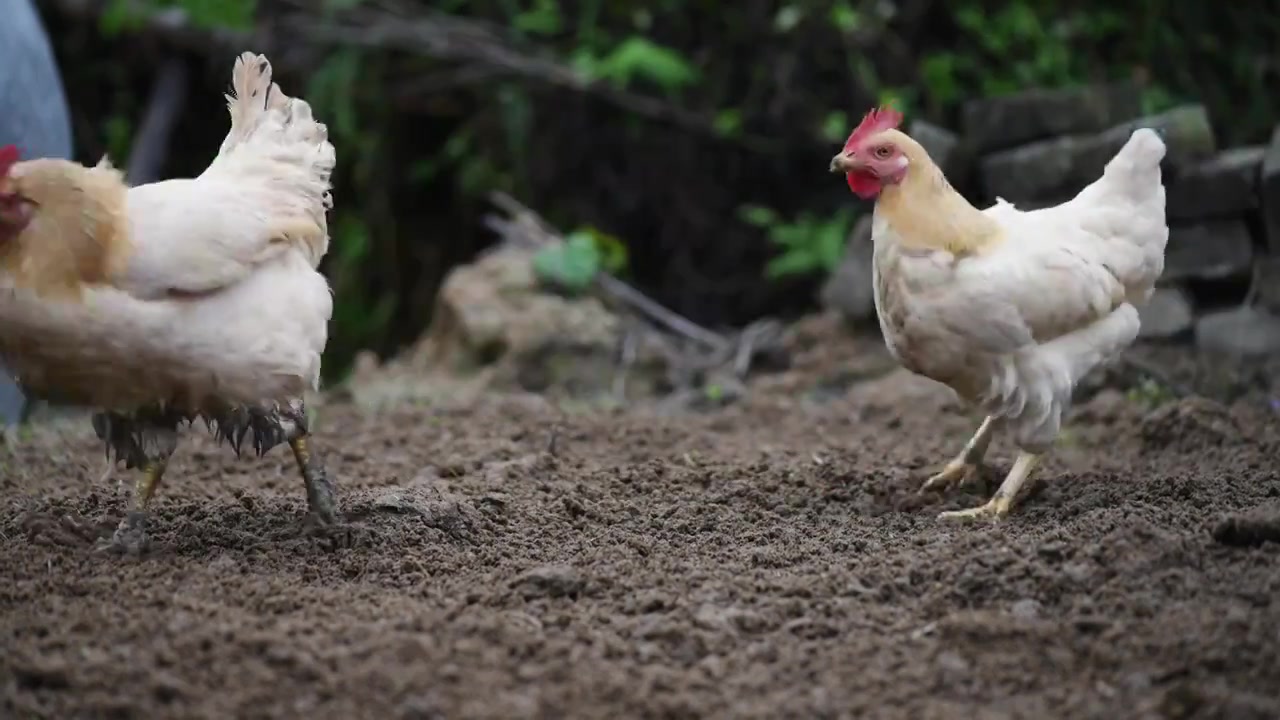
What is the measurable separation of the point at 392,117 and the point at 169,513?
566 cm

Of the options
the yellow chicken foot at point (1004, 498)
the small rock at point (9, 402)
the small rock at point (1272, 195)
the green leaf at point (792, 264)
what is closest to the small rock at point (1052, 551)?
the yellow chicken foot at point (1004, 498)

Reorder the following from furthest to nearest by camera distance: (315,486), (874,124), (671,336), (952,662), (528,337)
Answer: (671,336) → (528,337) → (874,124) → (315,486) → (952,662)

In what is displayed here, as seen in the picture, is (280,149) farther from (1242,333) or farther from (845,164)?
(1242,333)

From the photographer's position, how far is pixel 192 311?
3.33 metres

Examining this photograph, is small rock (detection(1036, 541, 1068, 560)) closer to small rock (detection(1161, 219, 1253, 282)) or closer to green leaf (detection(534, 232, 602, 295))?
small rock (detection(1161, 219, 1253, 282))

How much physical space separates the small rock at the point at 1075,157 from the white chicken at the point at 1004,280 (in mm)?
2152

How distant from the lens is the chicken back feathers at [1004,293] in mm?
3828

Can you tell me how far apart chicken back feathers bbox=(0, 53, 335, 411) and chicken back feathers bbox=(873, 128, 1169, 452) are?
1752 mm

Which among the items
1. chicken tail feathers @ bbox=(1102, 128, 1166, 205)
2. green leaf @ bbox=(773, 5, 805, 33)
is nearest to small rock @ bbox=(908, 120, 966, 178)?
green leaf @ bbox=(773, 5, 805, 33)

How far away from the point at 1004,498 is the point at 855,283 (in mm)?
3167

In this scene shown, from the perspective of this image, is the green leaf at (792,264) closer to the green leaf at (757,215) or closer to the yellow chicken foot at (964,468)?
the green leaf at (757,215)

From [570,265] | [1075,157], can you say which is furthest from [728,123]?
[1075,157]

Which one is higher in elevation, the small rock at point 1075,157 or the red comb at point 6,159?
the small rock at point 1075,157

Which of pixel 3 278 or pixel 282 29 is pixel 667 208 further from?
pixel 3 278
